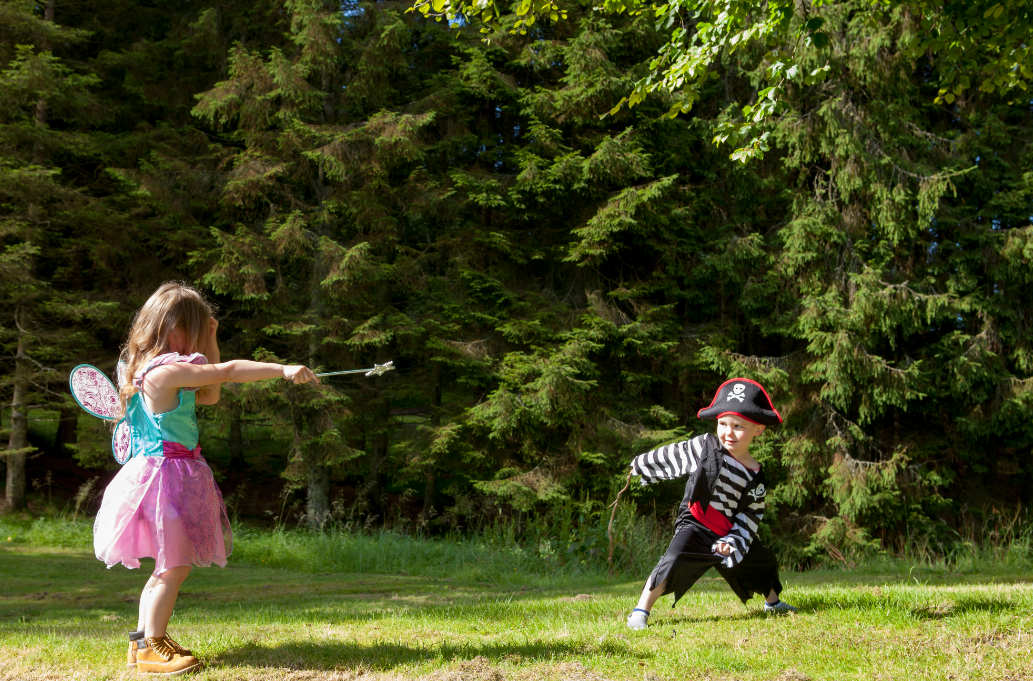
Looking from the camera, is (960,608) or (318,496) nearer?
(960,608)

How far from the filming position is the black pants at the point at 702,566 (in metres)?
4.23

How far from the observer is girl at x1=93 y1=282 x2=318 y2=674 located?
126 inches

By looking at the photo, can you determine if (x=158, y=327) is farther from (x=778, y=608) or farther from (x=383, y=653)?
(x=778, y=608)

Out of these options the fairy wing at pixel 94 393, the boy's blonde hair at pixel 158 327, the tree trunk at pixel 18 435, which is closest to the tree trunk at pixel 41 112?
the tree trunk at pixel 18 435

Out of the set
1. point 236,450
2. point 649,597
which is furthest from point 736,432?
point 236,450

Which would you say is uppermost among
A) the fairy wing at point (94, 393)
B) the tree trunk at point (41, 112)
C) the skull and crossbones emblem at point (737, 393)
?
the tree trunk at point (41, 112)

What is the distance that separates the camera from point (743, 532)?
4.30 m

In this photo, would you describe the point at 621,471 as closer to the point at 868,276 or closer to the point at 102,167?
the point at 868,276

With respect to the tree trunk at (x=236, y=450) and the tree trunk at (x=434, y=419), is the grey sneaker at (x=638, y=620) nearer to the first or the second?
the tree trunk at (x=434, y=419)

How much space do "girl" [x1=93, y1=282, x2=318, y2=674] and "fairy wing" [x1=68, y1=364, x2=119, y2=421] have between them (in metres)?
0.35

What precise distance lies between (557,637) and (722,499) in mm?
1239

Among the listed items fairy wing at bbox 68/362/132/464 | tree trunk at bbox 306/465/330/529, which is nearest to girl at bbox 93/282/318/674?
fairy wing at bbox 68/362/132/464

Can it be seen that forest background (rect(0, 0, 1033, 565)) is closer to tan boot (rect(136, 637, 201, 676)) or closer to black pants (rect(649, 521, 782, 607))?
black pants (rect(649, 521, 782, 607))

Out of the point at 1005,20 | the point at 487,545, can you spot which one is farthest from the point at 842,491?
the point at 1005,20
